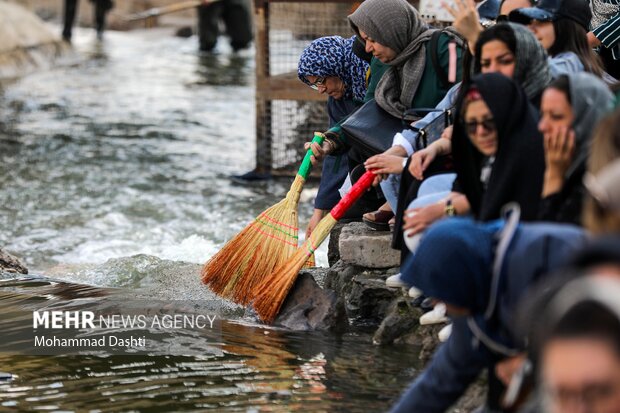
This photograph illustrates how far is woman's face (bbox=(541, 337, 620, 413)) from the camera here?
7.26 ft

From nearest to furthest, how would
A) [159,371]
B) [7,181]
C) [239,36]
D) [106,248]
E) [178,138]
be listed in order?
[159,371]
[106,248]
[7,181]
[178,138]
[239,36]

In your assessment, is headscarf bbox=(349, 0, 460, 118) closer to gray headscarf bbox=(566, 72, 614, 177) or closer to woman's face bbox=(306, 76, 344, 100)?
woman's face bbox=(306, 76, 344, 100)

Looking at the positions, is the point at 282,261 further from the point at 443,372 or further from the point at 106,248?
the point at 106,248

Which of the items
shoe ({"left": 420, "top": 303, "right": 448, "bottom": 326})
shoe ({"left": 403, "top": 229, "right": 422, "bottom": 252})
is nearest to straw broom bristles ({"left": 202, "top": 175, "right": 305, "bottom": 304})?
shoe ({"left": 420, "top": 303, "right": 448, "bottom": 326})

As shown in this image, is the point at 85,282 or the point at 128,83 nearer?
the point at 85,282

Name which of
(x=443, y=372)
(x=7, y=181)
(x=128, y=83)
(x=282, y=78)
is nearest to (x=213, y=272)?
(x=443, y=372)

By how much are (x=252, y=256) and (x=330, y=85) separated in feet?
3.69

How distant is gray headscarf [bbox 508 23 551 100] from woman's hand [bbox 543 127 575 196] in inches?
26.4

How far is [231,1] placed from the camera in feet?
81.0

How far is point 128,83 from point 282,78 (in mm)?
8597

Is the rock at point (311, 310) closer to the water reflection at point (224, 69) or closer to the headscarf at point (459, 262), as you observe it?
the headscarf at point (459, 262)

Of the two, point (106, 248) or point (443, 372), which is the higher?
point (443, 372)

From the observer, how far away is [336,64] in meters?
6.39

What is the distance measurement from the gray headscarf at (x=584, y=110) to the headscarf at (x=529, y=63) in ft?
2.28
